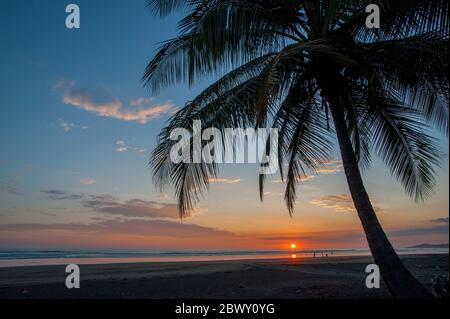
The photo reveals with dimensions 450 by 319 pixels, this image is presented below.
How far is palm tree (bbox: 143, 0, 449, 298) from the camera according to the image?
6375 millimetres

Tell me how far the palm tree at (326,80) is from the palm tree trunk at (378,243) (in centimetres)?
2

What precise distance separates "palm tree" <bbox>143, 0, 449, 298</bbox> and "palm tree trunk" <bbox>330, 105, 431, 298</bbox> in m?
0.02

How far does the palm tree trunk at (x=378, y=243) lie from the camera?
6129 mm

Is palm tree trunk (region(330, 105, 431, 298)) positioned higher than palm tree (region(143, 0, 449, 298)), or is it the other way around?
palm tree (region(143, 0, 449, 298))

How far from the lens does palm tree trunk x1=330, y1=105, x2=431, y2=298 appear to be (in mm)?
6129

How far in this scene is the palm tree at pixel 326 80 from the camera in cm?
638

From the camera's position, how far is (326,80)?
7.24 m

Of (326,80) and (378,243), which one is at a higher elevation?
(326,80)

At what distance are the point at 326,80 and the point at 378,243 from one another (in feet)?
9.99

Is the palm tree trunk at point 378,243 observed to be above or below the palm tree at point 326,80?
below

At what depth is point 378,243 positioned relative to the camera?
646 cm
